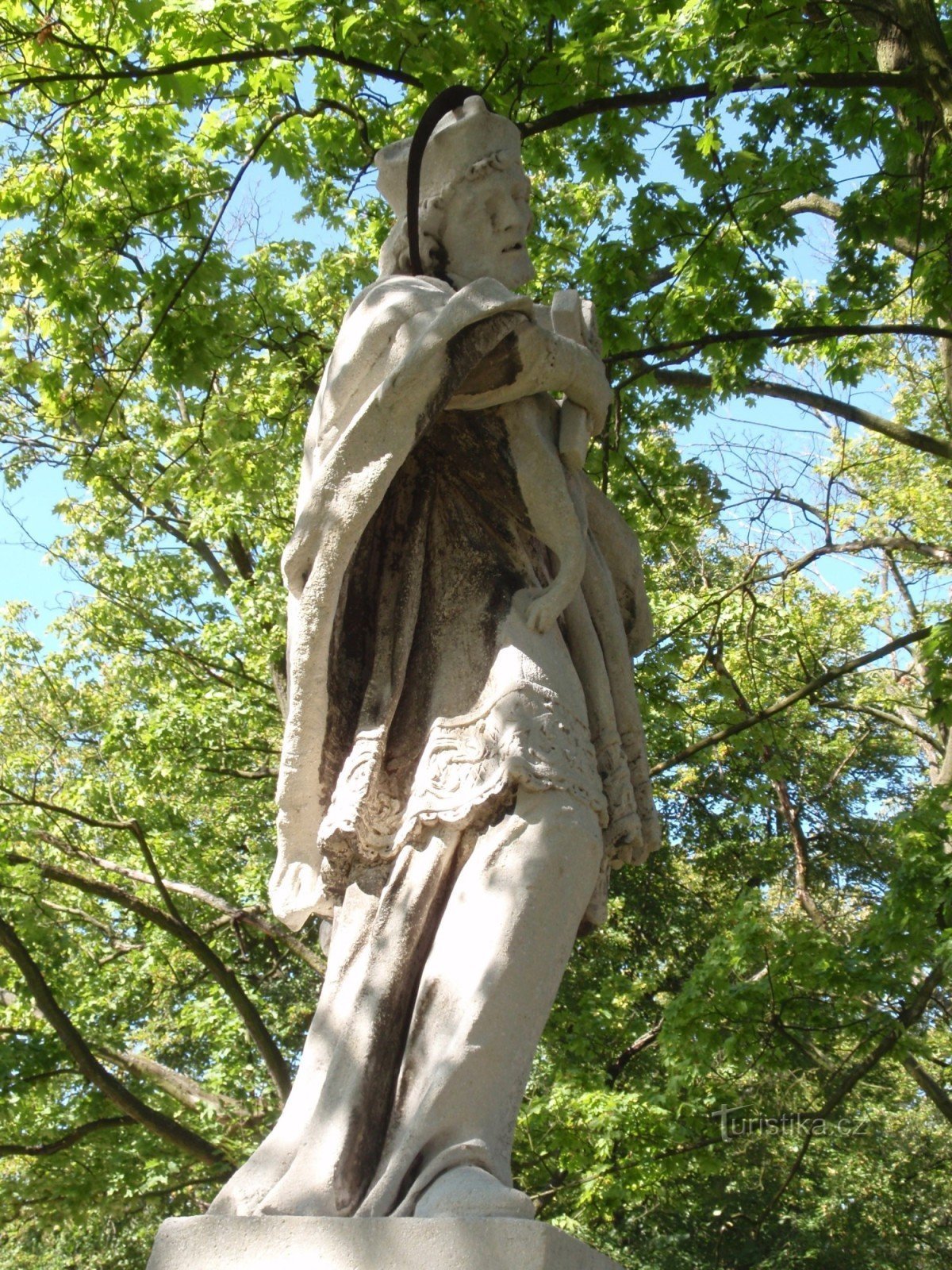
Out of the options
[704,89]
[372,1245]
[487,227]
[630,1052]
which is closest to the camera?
[372,1245]

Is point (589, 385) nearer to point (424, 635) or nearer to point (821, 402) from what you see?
point (424, 635)

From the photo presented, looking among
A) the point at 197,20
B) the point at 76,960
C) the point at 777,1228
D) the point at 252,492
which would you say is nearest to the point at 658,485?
the point at 252,492

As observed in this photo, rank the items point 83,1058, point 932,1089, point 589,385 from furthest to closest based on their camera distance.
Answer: point 932,1089 → point 83,1058 → point 589,385

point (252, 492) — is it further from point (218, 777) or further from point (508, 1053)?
point (508, 1053)

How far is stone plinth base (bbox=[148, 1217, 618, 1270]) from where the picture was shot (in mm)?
2070

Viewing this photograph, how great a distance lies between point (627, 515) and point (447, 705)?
6257mm

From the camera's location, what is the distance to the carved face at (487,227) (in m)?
3.51

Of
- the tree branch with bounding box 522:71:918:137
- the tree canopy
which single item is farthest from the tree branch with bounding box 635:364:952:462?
the tree branch with bounding box 522:71:918:137

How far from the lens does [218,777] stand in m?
14.0

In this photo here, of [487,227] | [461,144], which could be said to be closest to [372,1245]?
[487,227]

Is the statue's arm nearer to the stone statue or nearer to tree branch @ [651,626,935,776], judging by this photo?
the stone statue

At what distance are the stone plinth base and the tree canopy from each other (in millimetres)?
4946

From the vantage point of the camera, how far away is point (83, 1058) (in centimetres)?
966

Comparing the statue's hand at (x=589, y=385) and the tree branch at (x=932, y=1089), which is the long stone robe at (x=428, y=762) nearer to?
the statue's hand at (x=589, y=385)
